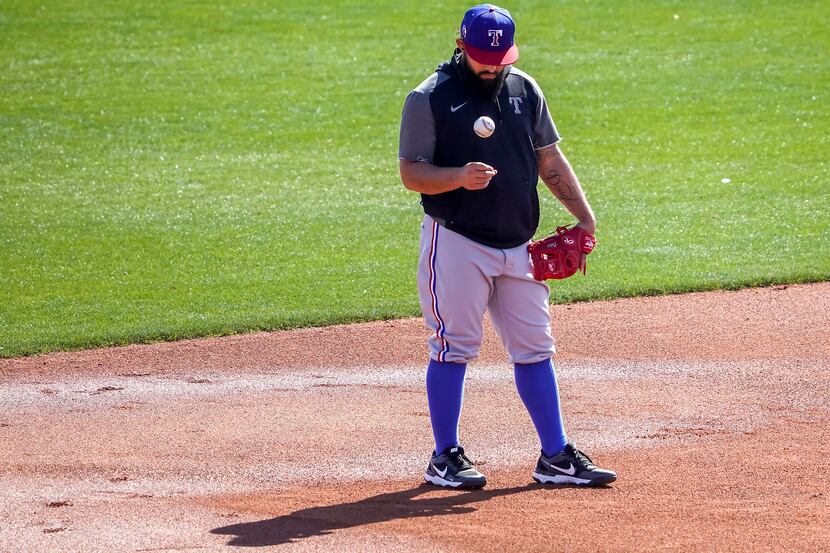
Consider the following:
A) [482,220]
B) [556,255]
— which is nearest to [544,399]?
[556,255]

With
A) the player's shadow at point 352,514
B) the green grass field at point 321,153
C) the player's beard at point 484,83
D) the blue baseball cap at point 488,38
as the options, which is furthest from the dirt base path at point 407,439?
the blue baseball cap at point 488,38

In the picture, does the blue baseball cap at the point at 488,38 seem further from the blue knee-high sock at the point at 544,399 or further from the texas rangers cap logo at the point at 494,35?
the blue knee-high sock at the point at 544,399

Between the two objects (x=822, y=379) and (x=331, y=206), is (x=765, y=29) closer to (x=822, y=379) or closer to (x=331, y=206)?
(x=331, y=206)

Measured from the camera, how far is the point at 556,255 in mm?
4895

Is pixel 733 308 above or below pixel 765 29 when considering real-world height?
below

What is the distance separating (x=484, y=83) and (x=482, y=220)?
556 millimetres

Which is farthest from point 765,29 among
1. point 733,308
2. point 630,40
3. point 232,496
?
point 232,496

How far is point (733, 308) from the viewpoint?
7766mm

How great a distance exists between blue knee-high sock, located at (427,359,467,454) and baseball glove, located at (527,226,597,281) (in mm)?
524

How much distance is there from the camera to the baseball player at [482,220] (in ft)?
15.4

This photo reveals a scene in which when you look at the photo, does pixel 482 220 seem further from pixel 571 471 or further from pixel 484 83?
pixel 571 471

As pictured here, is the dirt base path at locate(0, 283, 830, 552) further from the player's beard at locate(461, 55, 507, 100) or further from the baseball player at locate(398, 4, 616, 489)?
the player's beard at locate(461, 55, 507, 100)

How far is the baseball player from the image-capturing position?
4.71 metres

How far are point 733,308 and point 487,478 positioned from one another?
3.28 m
